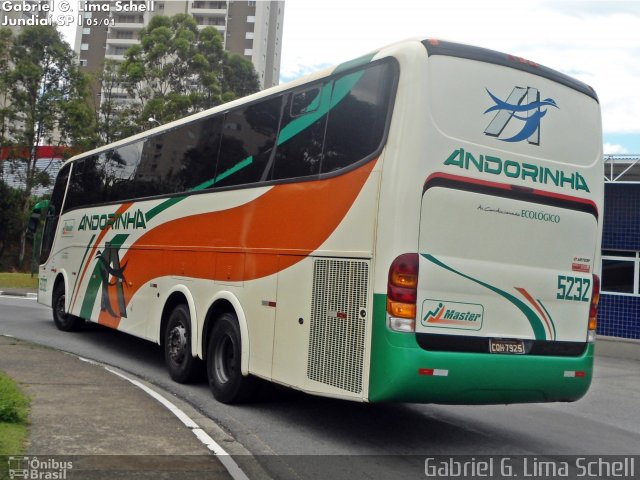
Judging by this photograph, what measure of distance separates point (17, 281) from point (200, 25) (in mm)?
58965

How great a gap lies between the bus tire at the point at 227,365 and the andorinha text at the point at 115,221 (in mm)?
3263

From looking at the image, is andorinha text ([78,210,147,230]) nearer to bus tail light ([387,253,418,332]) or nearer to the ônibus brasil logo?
bus tail light ([387,253,418,332])

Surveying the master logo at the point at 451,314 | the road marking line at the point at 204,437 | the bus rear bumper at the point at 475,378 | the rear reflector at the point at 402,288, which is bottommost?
the road marking line at the point at 204,437

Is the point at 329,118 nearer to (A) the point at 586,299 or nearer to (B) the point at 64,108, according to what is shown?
(A) the point at 586,299

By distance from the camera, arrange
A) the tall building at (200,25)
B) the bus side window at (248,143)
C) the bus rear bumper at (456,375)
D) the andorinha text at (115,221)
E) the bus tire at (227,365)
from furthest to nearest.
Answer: the tall building at (200,25), the andorinha text at (115,221), the bus side window at (248,143), the bus tire at (227,365), the bus rear bumper at (456,375)

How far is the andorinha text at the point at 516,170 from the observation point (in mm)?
6770

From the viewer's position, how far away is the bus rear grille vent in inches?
261

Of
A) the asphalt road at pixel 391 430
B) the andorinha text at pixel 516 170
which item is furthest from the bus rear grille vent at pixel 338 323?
the andorinha text at pixel 516 170

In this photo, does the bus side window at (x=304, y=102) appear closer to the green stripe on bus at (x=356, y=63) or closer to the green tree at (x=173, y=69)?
the green stripe on bus at (x=356, y=63)

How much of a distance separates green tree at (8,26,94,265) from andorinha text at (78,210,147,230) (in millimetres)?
22210

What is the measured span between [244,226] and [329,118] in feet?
6.03

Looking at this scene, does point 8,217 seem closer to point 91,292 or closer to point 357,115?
point 91,292

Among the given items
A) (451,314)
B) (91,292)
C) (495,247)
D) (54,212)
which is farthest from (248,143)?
(54,212)

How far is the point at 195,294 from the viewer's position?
9.66m
